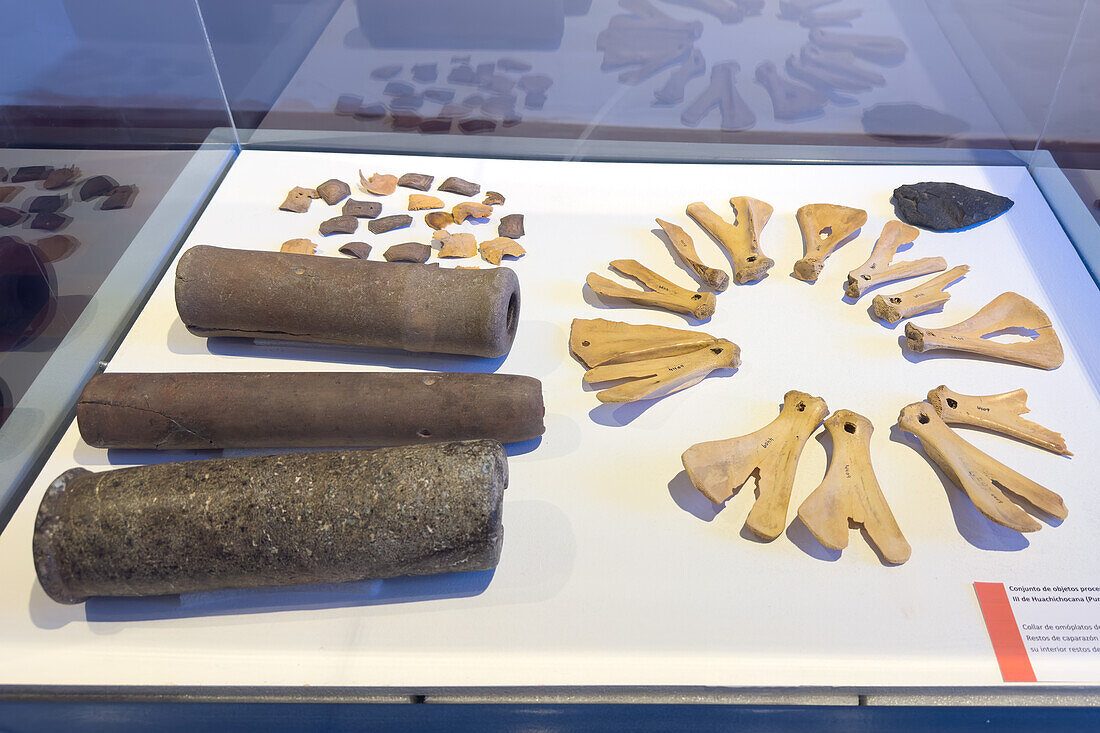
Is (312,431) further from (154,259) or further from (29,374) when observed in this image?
(154,259)

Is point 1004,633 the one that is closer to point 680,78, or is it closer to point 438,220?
point 438,220

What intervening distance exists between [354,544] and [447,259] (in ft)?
4.80

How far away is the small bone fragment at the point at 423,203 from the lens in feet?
11.3

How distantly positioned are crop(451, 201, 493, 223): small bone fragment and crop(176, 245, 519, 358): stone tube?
752 mm

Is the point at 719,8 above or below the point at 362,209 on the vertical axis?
above

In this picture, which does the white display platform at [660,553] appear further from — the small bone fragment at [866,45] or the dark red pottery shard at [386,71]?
the dark red pottery shard at [386,71]

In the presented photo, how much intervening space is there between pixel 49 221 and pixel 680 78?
271 centimetres

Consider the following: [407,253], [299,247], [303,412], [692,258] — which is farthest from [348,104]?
[303,412]

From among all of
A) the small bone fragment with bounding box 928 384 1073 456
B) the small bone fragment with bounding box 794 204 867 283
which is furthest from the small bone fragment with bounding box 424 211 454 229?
the small bone fragment with bounding box 928 384 1073 456

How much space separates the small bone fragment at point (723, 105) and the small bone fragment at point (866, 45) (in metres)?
0.40

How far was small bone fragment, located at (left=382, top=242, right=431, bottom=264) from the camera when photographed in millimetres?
3117

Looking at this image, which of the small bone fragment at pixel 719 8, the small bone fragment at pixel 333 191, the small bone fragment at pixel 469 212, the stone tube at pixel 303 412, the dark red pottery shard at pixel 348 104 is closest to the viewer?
the stone tube at pixel 303 412

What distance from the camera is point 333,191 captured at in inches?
139

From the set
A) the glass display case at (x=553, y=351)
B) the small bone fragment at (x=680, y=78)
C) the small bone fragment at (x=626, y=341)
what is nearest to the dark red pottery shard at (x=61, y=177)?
the glass display case at (x=553, y=351)
